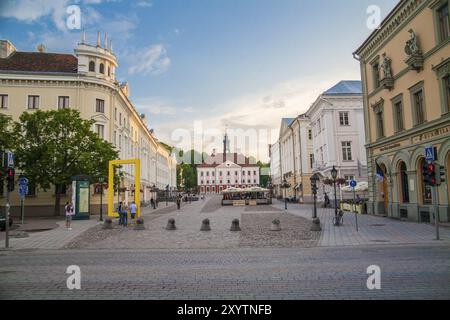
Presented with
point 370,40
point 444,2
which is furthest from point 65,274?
point 370,40

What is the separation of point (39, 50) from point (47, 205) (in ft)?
72.7

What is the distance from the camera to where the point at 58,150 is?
31.0 m

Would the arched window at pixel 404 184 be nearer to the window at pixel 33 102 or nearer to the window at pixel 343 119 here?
the window at pixel 343 119

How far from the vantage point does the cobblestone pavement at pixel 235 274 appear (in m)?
7.30

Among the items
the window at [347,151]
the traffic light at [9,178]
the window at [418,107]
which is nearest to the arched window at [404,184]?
the window at [418,107]

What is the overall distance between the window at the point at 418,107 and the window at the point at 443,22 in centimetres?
357

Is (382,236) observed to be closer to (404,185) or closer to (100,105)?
(404,185)

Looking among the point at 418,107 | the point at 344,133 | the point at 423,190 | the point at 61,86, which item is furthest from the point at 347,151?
the point at 61,86

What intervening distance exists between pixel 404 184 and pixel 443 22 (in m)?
10.5

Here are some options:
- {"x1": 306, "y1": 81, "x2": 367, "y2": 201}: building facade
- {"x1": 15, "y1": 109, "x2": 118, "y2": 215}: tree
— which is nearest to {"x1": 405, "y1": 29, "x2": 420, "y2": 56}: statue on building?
{"x1": 306, "y1": 81, "x2": 367, "y2": 201}: building facade

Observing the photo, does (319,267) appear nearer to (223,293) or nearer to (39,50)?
(223,293)

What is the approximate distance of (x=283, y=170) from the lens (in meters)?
81.9

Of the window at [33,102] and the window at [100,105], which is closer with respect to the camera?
the window at [33,102]

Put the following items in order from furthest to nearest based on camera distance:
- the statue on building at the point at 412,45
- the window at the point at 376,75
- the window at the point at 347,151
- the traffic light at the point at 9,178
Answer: the window at the point at 347,151 < the window at the point at 376,75 < the statue on building at the point at 412,45 < the traffic light at the point at 9,178
